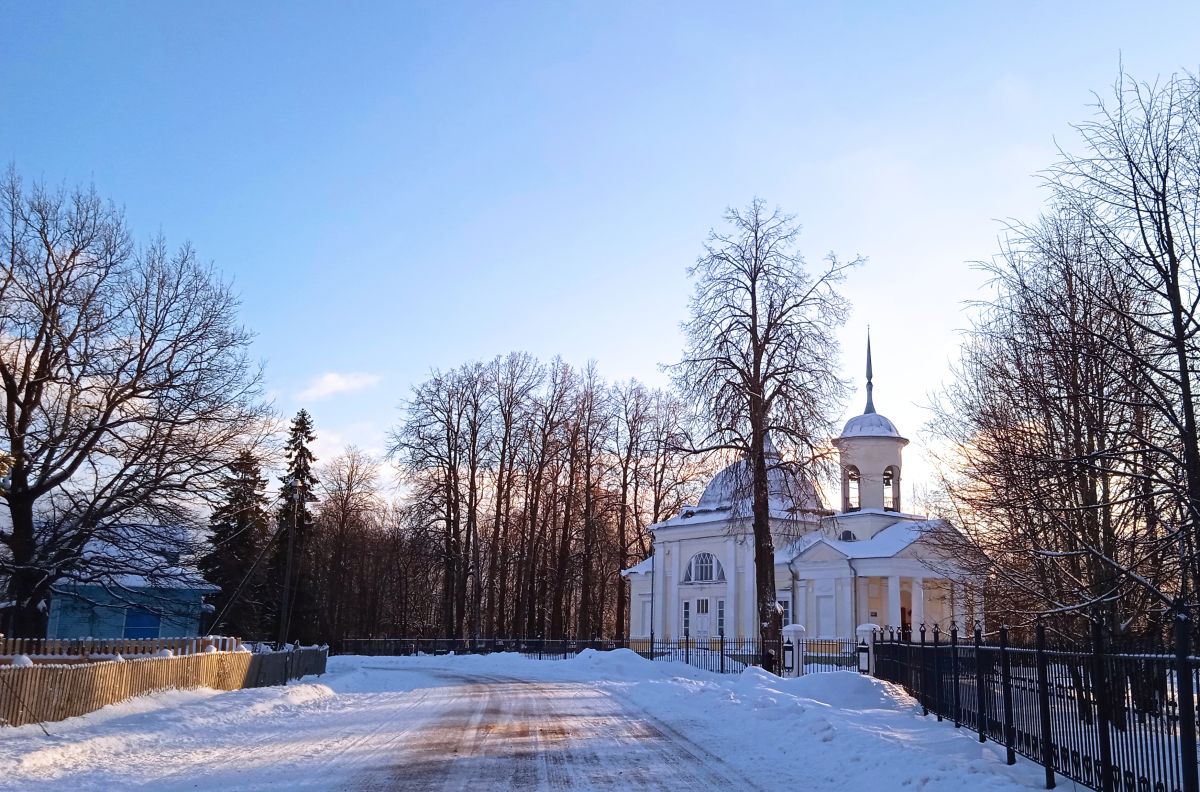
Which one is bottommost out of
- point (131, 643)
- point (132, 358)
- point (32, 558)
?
point (131, 643)

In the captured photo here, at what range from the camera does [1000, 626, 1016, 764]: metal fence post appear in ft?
35.3

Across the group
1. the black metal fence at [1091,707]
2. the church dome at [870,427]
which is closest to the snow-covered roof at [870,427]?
the church dome at [870,427]

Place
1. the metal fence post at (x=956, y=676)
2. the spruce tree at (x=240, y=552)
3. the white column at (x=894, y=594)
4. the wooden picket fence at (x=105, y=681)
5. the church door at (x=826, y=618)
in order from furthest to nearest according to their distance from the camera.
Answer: the church door at (x=826, y=618), the white column at (x=894, y=594), the spruce tree at (x=240, y=552), the metal fence post at (x=956, y=676), the wooden picket fence at (x=105, y=681)

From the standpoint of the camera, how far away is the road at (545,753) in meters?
10.2

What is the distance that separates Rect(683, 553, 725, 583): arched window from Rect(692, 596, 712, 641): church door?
124 cm

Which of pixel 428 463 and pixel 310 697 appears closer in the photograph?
pixel 310 697

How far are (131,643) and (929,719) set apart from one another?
15.2 metres

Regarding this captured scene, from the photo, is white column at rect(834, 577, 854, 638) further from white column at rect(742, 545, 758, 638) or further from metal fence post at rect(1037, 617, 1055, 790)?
metal fence post at rect(1037, 617, 1055, 790)

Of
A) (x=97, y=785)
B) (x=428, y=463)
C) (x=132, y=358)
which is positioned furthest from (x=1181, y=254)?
(x=428, y=463)

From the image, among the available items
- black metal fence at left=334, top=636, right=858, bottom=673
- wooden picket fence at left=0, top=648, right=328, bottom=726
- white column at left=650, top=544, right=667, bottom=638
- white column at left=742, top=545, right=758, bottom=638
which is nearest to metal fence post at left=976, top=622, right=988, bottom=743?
wooden picket fence at left=0, top=648, right=328, bottom=726

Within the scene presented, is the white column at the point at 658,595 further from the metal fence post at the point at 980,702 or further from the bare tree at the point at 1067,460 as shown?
the metal fence post at the point at 980,702

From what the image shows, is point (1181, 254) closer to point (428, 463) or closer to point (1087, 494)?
point (1087, 494)

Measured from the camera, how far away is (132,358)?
79.3 ft

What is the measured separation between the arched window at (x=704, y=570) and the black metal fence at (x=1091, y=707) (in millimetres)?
42997
